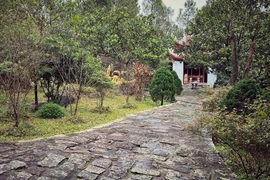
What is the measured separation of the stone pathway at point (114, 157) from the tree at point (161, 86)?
5256mm

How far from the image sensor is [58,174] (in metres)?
3.24

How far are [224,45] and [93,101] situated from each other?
33.0 ft

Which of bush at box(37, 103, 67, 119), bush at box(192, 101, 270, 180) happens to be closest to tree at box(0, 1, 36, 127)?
bush at box(37, 103, 67, 119)

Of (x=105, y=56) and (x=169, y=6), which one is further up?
(x=169, y=6)

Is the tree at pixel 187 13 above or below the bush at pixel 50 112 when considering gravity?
above

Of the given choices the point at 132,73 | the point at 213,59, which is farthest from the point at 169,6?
the point at 132,73

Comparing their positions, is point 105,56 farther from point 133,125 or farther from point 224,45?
point 133,125

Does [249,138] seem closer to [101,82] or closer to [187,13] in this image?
[101,82]

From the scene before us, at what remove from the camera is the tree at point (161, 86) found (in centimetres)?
1074

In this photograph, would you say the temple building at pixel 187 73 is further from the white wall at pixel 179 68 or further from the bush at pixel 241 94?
the bush at pixel 241 94

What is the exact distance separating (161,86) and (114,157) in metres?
7.05

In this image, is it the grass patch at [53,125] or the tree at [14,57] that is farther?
the tree at [14,57]

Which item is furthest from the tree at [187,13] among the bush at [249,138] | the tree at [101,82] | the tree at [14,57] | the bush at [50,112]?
the bush at [249,138]

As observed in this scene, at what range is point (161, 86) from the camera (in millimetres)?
10719
